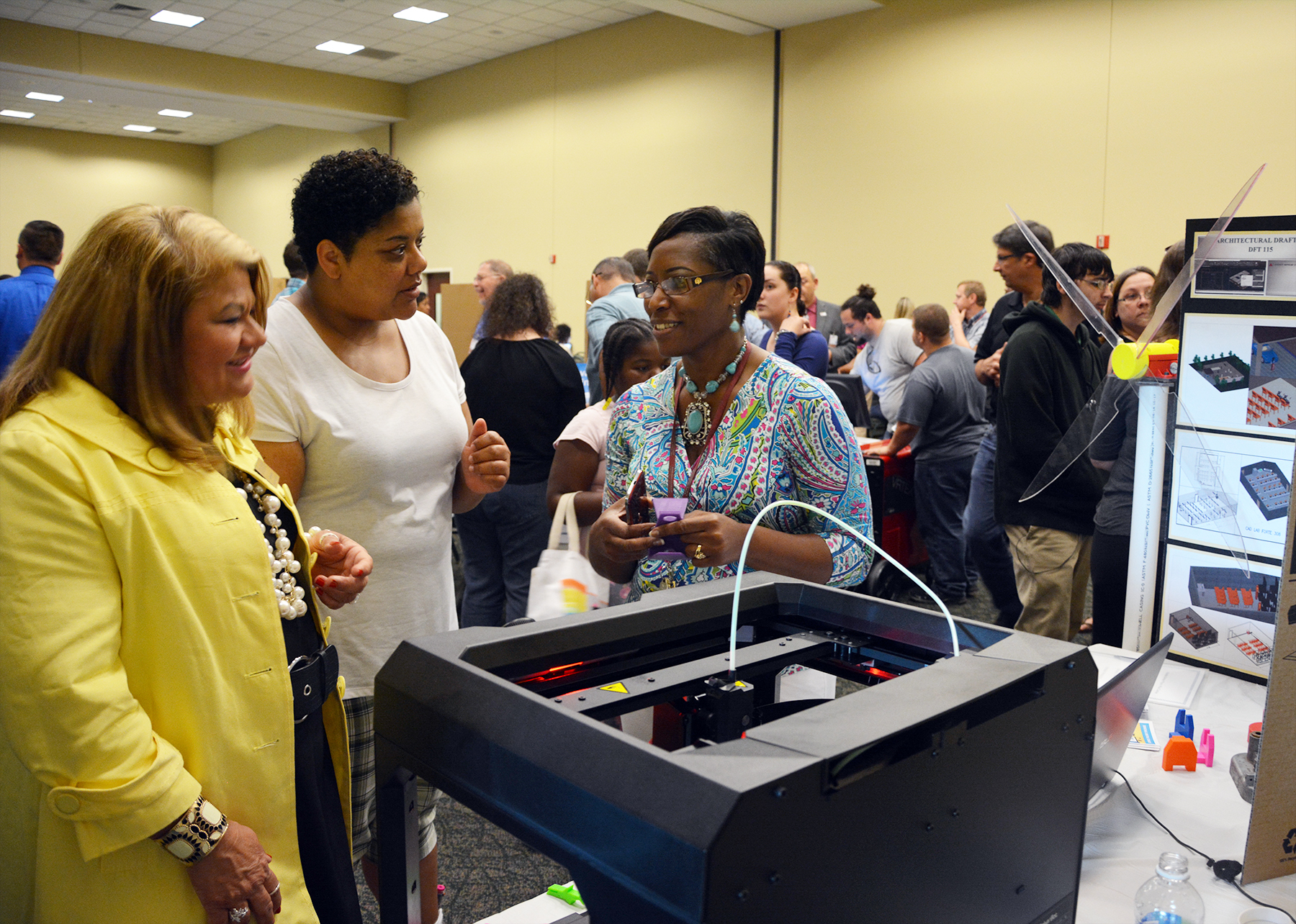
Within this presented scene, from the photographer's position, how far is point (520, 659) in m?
0.76

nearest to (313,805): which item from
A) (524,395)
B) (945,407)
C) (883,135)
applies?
(524,395)

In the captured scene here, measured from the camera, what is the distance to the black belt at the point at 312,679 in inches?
48.1

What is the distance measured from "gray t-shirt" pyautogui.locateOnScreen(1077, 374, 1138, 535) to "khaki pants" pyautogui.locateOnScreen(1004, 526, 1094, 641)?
1.10 feet

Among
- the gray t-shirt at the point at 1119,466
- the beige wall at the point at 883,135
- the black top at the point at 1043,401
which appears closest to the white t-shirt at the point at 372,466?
the gray t-shirt at the point at 1119,466

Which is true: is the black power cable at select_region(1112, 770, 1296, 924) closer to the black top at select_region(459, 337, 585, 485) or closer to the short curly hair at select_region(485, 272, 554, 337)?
the black top at select_region(459, 337, 585, 485)

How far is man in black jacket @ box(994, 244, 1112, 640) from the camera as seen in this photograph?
9.45 feet

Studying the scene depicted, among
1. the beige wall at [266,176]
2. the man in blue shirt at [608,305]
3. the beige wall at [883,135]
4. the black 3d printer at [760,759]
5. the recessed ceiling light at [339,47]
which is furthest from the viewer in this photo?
the beige wall at [266,176]

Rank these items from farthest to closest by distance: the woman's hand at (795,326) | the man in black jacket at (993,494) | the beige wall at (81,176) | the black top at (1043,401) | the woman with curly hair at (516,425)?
the beige wall at (81,176) → the woman's hand at (795,326) → the man in black jacket at (993,494) → the woman with curly hair at (516,425) → the black top at (1043,401)

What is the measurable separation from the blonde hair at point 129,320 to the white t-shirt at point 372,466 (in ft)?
1.20

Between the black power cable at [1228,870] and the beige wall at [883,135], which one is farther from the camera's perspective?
the beige wall at [883,135]

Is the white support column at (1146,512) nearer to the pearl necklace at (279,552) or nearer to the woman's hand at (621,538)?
the woman's hand at (621,538)

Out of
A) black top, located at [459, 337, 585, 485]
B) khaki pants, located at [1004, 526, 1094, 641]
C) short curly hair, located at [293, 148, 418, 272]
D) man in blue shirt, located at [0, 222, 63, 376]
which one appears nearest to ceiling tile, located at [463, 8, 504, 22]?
man in blue shirt, located at [0, 222, 63, 376]

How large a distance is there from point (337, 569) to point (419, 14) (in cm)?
861

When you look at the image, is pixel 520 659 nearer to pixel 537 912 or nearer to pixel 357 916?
pixel 537 912
